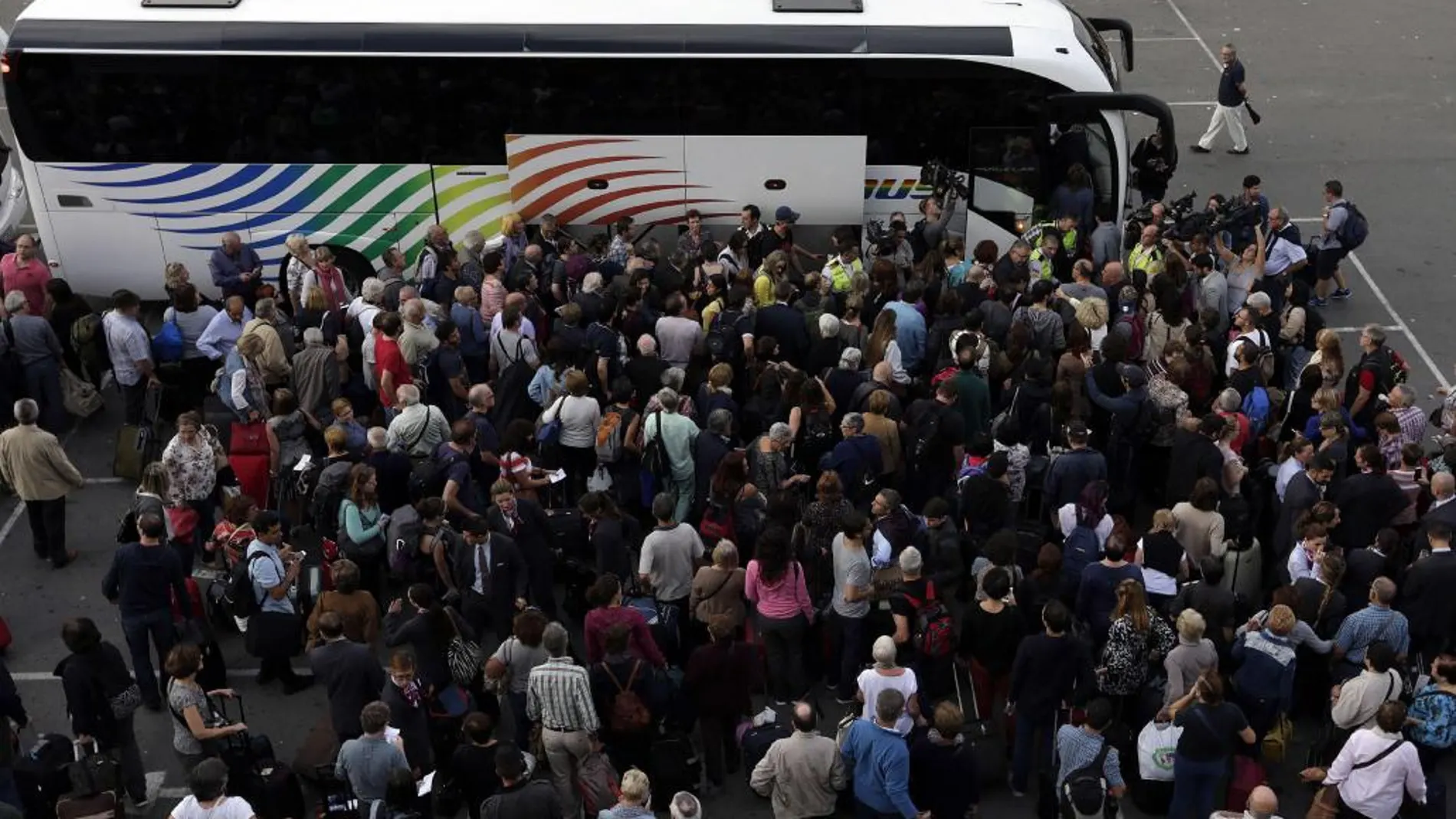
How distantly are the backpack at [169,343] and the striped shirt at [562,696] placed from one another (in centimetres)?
621

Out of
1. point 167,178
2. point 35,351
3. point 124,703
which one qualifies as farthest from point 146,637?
point 167,178

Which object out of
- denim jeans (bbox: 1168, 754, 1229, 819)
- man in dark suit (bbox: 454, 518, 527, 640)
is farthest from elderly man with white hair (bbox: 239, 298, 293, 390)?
denim jeans (bbox: 1168, 754, 1229, 819)

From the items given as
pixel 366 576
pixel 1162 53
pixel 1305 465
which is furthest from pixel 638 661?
pixel 1162 53

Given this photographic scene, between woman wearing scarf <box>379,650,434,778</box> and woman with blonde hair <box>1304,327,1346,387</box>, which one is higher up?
woman with blonde hair <box>1304,327,1346,387</box>

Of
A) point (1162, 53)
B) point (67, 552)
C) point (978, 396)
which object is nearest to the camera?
point (978, 396)

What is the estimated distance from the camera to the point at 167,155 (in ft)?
52.9

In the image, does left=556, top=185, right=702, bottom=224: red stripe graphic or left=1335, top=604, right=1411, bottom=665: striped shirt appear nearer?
left=1335, top=604, right=1411, bottom=665: striped shirt

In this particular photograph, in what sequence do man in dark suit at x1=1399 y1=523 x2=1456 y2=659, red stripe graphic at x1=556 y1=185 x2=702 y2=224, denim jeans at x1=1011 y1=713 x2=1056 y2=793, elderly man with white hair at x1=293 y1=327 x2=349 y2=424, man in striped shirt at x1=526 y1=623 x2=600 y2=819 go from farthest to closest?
red stripe graphic at x1=556 y1=185 x2=702 y2=224, elderly man with white hair at x1=293 y1=327 x2=349 y2=424, man in dark suit at x1=1399 y1=523 x2=1456 y2=659, denim jeans at x1=1011 y1=713 x2=1056 y2=793, man in striped shirt at x1=526 y1=623 x2=600 y2=819

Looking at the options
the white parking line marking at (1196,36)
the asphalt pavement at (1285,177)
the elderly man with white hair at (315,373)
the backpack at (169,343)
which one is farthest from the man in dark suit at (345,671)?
the white parking line marking at (1196,36)

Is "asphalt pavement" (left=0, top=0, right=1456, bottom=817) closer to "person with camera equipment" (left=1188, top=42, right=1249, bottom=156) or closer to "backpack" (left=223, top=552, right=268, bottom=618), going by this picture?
"person with camera equipment" (left=1188, top=42, right=1249, bottom=156)

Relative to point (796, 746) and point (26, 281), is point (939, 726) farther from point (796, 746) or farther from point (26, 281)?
point (26, 281)

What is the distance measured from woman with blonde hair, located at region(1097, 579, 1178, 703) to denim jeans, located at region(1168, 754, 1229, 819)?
0.57 metres

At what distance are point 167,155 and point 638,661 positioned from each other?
8.66 m

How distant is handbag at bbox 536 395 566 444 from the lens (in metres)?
12.9
